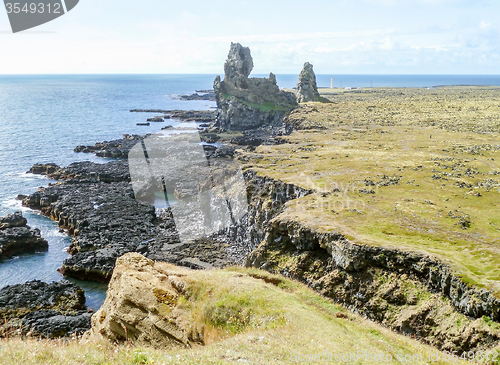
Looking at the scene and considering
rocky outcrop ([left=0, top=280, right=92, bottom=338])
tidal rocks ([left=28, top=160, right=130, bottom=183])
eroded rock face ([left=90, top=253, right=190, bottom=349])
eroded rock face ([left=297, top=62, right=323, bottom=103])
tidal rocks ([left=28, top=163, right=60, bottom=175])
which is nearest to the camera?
eroded rock face ([left=90, top=253, right=190, bottom=349])

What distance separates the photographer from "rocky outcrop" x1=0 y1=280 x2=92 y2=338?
103ft

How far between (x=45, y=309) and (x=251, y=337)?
91.6ft

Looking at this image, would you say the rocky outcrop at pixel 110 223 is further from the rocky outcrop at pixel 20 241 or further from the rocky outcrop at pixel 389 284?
the rocky outcrop at pixel 389 284

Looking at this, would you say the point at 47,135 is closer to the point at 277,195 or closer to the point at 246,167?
the point at 246,167

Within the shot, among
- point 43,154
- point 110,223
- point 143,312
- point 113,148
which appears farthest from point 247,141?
point 143,312

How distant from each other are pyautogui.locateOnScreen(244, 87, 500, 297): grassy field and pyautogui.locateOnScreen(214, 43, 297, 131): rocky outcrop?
43.5 m

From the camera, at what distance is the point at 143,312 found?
19.0 meters

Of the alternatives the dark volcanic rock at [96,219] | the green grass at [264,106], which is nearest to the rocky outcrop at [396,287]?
the dark volcanic rock at [96,219]

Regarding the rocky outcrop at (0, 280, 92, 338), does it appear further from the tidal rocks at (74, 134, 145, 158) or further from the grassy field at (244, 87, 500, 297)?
the tidal rocks at (74, 134, 145, 158)

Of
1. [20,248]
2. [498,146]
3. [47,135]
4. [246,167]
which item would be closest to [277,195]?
[246,167]

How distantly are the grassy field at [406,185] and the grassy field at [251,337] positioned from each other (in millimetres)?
9592

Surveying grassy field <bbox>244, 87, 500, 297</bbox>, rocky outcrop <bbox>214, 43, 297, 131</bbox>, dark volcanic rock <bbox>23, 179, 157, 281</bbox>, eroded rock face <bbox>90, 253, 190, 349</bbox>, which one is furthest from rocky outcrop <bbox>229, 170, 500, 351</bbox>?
rocky outcrop <bbox>214, 43, 297, 131</bbox>

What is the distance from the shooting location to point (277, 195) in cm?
4812

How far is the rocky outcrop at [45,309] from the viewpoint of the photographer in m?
31.4
